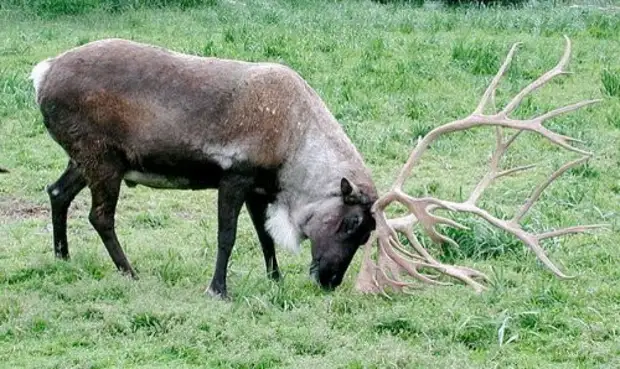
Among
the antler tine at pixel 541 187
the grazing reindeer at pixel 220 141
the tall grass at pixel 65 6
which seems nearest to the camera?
the antler tine at pixel 541 187

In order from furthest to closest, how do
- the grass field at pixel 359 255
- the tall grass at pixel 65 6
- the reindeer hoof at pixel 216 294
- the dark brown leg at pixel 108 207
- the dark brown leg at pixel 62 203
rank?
the tall grass at pixel 65 6, the dark brown leg at pixel 62 203, the dark brown leg at pixel 108 207, the reindeer hoof at pixel 216 294, the grass field at pixel 359 255

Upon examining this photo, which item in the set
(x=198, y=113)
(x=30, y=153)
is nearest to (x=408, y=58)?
(x=30, y=153)

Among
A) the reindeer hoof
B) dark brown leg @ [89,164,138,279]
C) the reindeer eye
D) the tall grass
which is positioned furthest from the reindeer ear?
the tall grass

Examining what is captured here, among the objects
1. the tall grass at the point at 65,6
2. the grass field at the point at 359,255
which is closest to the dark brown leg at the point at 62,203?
the grass field at the point at 359,255

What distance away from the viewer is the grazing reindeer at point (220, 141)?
7262mm

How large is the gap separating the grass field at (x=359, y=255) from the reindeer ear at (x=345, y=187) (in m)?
0.54

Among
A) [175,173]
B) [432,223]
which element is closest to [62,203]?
[175,173]

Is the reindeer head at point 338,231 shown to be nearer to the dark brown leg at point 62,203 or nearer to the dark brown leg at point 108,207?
the dark brown leg at point 108,207

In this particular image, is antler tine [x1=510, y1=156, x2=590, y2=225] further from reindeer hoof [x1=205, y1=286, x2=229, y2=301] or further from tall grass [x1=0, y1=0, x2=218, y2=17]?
tall grass [x1=0, y1=0, x2=218, y2=17]

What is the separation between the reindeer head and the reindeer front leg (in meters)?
0.42

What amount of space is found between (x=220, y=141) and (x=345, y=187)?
73 centimetres

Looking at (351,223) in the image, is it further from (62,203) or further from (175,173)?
(62,203)

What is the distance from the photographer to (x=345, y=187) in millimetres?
7184

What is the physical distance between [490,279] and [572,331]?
79 cm
